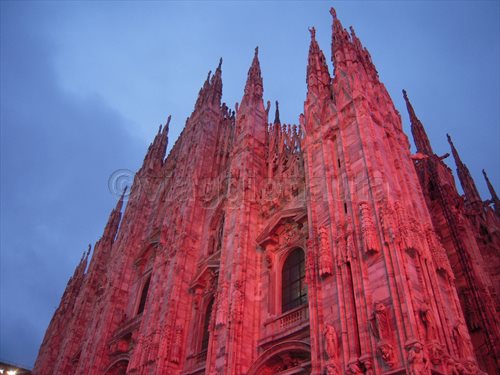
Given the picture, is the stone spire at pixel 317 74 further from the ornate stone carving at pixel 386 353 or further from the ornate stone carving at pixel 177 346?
the ornate stone carving at pixel 177 346

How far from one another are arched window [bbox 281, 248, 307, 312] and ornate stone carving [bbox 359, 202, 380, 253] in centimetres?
388

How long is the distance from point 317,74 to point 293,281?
33.5 feet

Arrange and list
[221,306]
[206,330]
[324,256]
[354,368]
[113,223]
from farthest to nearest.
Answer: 1. [113,223]
2. [206,330]
3. [221,306]
4. [324,256]
5. [354,368]

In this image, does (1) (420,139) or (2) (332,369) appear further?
(1) (420,139)

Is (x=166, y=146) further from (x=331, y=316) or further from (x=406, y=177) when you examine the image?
(x=331, y=316)

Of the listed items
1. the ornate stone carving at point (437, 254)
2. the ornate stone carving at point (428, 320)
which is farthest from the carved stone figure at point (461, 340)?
the ornate stone carving at point (437, 254)

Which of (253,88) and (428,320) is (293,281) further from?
(253,88)

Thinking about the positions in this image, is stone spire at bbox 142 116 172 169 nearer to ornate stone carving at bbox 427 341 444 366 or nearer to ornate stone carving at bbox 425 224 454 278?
ornate stone carving at bbox 425 224 454 278

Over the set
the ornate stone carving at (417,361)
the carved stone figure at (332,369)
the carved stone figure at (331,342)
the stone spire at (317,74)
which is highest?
the stone spire at (317,74)

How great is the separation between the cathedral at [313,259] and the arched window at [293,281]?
0.24 feet

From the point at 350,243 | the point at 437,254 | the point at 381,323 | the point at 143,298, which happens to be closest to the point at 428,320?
the point at 381,323

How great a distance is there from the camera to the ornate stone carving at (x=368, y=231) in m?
12.5

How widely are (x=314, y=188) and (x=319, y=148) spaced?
6.61ft

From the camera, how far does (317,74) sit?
21.3 metres
